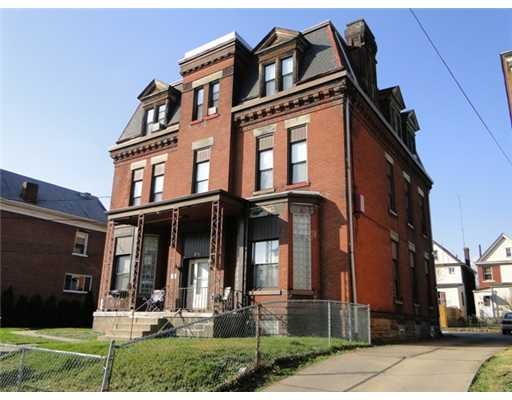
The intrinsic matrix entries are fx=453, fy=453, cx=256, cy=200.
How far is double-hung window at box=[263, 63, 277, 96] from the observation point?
764 inches

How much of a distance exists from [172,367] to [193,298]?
1014cm

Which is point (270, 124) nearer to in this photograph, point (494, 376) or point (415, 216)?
point (415, 216)

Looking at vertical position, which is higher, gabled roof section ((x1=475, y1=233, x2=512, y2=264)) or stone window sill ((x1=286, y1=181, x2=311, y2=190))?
gabled roof section ((x1=475, y1=233, x2=512, y2=264))

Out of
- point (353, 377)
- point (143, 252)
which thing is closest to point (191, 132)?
point (143, 252)

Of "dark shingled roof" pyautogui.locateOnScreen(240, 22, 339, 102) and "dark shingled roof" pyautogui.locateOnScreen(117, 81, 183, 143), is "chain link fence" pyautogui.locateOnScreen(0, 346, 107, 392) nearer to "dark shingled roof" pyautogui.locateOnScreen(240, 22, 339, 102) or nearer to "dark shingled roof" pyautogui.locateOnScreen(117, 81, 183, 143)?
"dark shingled roof" pyautogui.locateOnScreen(240, 22, 339, 102)

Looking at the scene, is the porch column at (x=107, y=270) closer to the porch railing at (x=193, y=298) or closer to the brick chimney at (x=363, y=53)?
the porch railing at (x=193, y=298)

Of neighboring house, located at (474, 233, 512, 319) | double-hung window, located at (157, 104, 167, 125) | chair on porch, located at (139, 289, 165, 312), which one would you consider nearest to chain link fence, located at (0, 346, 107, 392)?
chair on porch, located at (139, 289, 165, 312)

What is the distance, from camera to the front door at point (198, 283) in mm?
18594

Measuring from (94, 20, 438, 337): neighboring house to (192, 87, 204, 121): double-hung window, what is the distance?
0.18ft

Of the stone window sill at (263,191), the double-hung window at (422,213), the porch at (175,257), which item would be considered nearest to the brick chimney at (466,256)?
the double-hung window at (422,213)

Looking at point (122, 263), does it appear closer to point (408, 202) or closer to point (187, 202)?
point (187, 202)

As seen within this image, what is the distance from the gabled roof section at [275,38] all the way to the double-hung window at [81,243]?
901 inches

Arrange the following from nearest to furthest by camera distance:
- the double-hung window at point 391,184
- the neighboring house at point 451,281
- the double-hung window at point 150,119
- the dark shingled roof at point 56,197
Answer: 1. the double-hung window at point 391,184
2. the double-hung window at point 150,119
3. the dark shingled roof at point 56,197
4. the neighboring house at point 451,281

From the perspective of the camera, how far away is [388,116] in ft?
74.0
